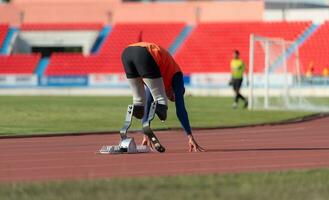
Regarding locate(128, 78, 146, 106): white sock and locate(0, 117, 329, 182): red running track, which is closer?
locate(0, 117, 329, 182): red running track

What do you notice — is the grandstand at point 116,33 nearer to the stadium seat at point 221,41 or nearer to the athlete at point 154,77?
the stadium seat at point 221,41

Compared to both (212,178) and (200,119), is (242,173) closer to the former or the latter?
(212,178)

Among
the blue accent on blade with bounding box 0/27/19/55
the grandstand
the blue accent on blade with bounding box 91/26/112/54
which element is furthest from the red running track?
the blue accent on blade with bounding box 0/27/19/55

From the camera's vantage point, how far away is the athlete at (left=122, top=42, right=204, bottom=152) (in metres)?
13.3

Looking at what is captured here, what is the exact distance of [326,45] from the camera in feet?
145

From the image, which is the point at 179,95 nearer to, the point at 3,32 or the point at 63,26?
the point at 63,26

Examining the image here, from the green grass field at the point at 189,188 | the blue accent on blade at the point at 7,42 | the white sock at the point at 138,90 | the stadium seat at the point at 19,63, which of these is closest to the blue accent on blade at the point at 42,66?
the stadium seat at the point at 19,63

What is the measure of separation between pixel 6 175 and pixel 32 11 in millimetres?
58623

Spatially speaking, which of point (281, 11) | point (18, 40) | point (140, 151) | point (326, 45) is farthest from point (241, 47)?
point (140, 151)

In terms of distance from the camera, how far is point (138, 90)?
1380cm

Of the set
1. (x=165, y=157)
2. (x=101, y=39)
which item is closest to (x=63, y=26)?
(x=101, y=39)

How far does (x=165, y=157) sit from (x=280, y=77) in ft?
103

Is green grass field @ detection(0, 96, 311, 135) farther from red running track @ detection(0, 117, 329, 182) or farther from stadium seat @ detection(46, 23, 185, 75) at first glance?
stadium seat @ detection(46, 23, 185, 75)

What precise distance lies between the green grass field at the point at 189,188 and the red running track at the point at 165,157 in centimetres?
94
